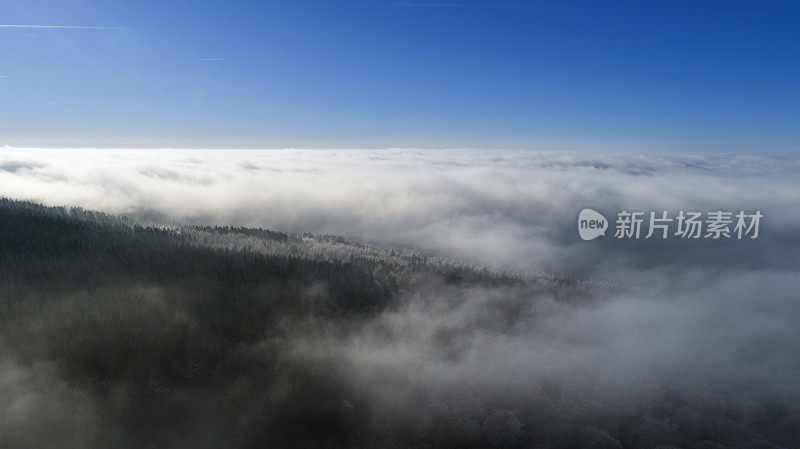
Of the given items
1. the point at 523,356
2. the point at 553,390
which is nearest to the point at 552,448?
the point at 553,390

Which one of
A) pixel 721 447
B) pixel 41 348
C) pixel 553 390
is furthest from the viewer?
pixel 553 390

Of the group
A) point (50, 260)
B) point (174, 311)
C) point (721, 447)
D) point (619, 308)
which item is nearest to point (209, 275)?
point (174, 311)

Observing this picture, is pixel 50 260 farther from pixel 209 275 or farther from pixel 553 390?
pixel 553 390

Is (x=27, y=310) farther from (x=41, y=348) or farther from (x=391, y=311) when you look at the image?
(x=391, y=311)

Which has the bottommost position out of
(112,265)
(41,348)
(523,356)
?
(523,356)

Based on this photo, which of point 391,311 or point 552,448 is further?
point 391,311

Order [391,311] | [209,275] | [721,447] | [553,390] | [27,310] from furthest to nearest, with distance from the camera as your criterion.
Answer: [391,311] < [209,275] < [553,390] < [721,447] < [27,310]

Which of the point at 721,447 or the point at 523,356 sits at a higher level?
the point at 523,356
